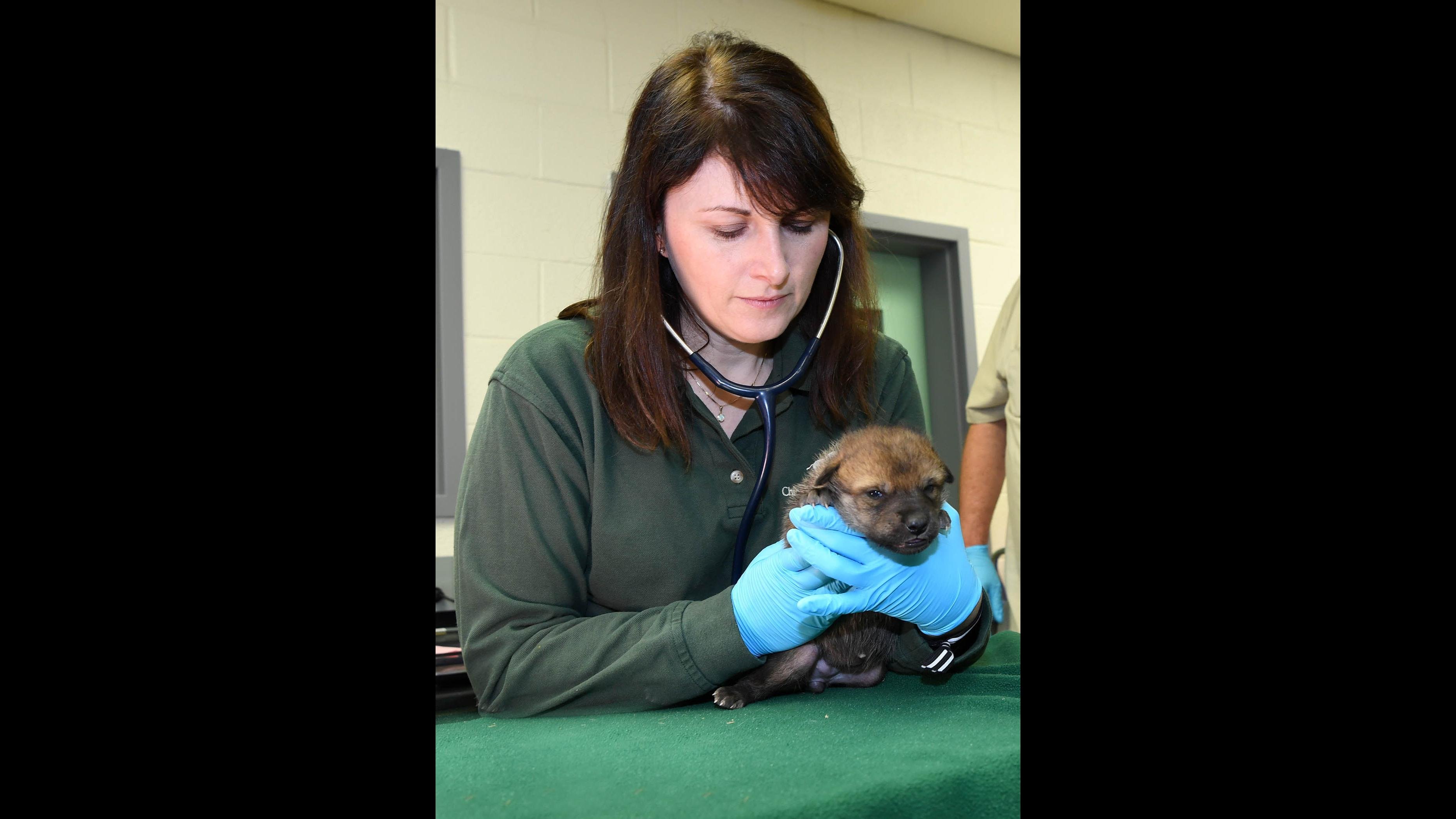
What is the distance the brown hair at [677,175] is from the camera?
144cm

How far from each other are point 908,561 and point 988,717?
306 mm

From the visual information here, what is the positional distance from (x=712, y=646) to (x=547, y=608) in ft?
0.90

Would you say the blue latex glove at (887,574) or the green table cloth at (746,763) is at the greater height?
the blue latex glove at (887,574)

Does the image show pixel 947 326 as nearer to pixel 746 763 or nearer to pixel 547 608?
pixel 547 608

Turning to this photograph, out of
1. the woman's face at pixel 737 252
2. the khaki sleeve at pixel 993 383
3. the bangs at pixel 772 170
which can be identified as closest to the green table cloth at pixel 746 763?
the woman's face at pixel 737 252

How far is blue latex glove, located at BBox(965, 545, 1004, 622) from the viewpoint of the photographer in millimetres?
1802

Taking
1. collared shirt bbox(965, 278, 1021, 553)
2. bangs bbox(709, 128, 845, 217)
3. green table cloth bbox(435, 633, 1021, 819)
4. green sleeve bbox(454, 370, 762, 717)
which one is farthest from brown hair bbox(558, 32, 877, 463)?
collared shirt bbox(965, 278, 1021, 553)

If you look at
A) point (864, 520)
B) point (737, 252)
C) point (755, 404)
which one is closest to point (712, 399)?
point (755, 404)

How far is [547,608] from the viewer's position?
4.31 feet

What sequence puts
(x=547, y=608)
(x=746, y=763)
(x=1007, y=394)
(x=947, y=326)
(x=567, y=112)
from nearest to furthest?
(x=746, y=763) → (x=547, y=608) → (x=1007, y=394) → (x=567, y=112) → (x=947, y=326)

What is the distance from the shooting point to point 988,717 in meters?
1.08

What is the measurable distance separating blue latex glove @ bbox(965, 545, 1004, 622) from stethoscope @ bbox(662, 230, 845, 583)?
529mm

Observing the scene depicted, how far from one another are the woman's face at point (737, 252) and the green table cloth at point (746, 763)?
2.12ft

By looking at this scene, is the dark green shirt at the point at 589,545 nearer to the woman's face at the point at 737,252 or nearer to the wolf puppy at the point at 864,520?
the wolf puppy at the point at 864,520
